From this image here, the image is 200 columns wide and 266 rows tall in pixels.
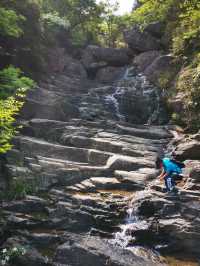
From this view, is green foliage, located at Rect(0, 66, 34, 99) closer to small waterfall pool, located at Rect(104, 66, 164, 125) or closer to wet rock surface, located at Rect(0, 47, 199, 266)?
wet rock surface, located at Rect(0, 47, 199, 266)

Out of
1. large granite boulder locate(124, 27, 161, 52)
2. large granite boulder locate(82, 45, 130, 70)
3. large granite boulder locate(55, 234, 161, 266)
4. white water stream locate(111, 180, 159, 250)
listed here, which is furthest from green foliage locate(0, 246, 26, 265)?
large granite boulder locate(82, 45, 130, 70)

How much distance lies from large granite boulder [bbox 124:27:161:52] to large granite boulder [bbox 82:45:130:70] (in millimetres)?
1547

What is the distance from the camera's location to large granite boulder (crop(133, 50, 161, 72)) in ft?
117

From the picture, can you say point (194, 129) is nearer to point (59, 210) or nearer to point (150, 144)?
point (150, 144)

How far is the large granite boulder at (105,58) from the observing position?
132ft

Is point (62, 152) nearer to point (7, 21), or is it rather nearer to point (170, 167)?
point (170, 167)

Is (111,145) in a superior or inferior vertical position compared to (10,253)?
superior

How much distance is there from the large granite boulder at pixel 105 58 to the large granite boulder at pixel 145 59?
3594 millimetres

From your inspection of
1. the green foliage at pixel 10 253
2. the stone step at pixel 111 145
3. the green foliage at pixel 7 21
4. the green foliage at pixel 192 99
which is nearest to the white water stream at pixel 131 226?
the green foliage at pixel 10 253

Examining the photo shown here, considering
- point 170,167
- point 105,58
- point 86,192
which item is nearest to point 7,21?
point 86,192

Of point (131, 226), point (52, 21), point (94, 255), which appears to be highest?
point (52, 21)

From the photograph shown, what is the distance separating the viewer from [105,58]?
4062cm

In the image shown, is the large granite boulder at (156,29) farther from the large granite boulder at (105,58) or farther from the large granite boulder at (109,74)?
the large granite boulder at (109,74)

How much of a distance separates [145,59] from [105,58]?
599 centimetres
